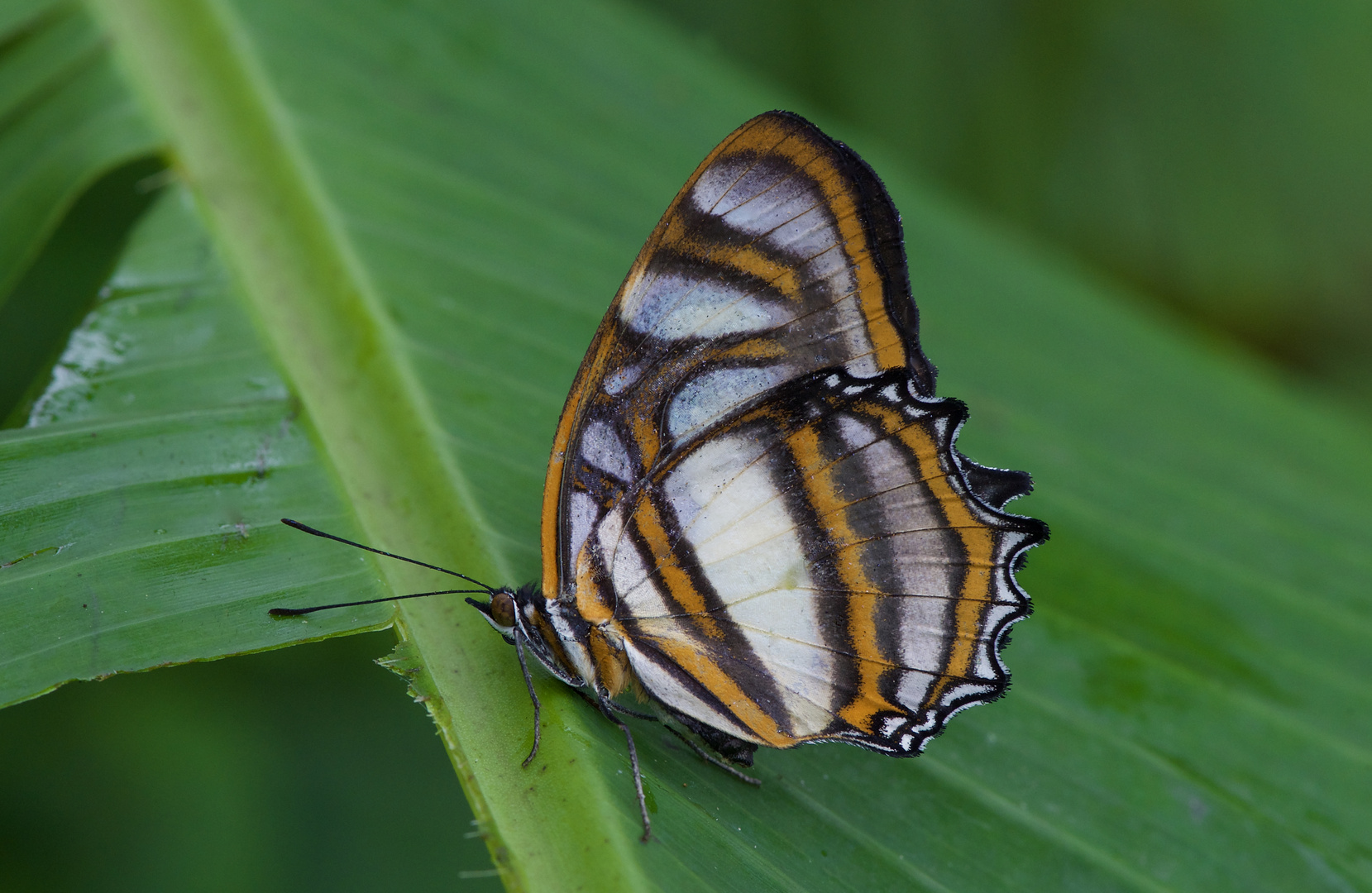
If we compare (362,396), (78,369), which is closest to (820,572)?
(362,396)

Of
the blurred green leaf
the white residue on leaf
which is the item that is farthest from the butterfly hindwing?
the blurred green leaf

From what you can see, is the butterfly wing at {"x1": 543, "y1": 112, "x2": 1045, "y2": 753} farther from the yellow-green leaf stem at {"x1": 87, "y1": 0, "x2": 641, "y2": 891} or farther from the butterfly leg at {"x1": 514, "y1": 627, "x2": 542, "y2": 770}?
the yellow-green leaf stem at {"x1": 87, "y1": 0, "x2": 641, "y2": 891}

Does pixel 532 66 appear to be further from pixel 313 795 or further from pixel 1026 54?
pixel 313 795

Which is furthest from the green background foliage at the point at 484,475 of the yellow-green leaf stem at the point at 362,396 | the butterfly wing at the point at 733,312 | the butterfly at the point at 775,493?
the butterfly wing at the point at 733,312

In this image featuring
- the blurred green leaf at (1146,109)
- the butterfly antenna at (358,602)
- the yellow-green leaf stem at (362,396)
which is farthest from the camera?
the blurred green leaf at (1146,109)

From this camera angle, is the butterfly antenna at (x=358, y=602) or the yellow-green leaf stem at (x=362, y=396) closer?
the yellow-green leaf stem at (x=362, y=396)

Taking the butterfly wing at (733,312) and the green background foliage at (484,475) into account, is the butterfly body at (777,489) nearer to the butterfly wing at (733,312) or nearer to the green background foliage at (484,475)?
the butterfly wing at (733,312)

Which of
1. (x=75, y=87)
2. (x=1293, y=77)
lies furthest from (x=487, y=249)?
(x=1293, y=77)
